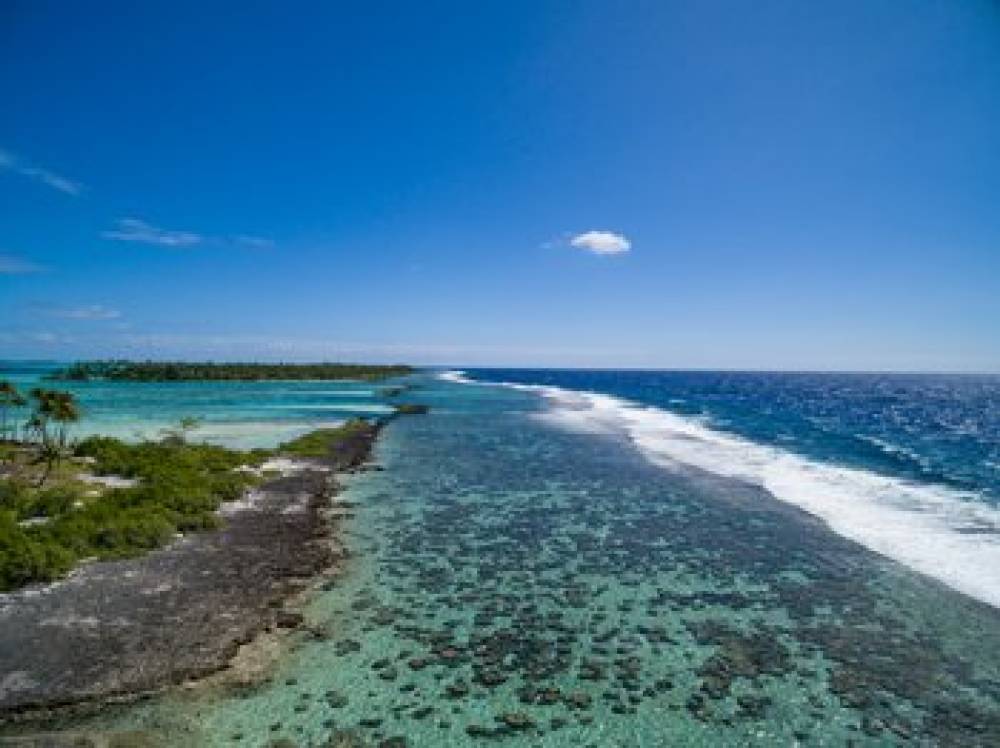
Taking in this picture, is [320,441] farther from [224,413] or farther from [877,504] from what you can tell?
[877,504]

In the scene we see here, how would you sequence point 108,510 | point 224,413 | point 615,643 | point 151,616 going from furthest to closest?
point 224,413
point 108,510
point 151,616
point 615,643

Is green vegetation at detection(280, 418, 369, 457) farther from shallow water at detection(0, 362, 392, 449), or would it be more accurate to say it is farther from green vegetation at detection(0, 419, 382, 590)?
green vegetation at detection(0, 419, 382, 590)

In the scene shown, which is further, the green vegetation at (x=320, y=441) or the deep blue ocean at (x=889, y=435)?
the green vegetation at (x=320, y=441)

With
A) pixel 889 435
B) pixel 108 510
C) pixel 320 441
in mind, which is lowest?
pixel 889 435

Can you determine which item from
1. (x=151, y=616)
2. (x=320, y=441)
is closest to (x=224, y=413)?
(x=320, y=441)

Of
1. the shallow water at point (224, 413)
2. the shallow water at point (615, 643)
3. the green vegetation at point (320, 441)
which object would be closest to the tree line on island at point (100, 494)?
the green vegetation at point (320, 441)

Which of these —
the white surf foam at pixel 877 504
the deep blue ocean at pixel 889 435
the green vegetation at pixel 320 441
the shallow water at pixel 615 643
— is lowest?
the shallow water at pixel 615 643

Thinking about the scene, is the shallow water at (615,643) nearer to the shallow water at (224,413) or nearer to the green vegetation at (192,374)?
the shallow water at (224,413)

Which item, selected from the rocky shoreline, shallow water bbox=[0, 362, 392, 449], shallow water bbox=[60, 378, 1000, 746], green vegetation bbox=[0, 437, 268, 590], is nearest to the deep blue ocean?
shallow water bbox=[60, 378, 1000, 746]
